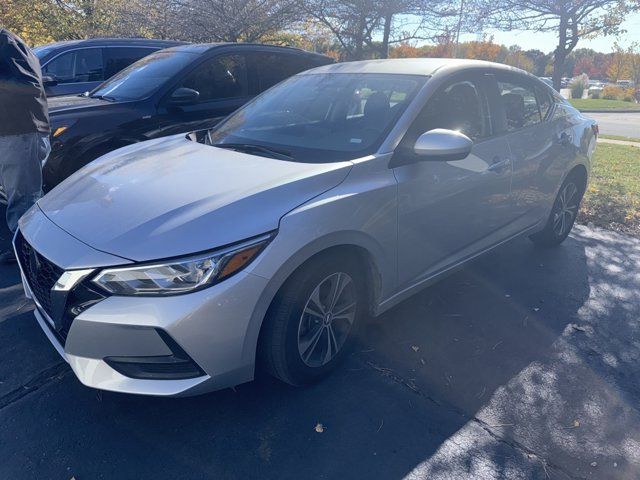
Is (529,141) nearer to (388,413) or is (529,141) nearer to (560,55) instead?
(388,413)

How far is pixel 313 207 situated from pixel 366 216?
1.21 ft

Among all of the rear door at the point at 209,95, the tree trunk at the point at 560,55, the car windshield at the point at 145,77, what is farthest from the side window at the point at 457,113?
the tree trunk at the point at 560,55

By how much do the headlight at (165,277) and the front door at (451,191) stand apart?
3.95 ft

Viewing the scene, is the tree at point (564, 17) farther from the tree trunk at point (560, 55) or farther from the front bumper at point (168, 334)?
the front bumper at point (168, 334)

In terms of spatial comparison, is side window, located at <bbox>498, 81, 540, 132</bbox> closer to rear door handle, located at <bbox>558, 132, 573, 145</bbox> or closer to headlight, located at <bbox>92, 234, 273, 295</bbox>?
rear door handle, located at <bbox>558, 132, 573, 145</bbox>

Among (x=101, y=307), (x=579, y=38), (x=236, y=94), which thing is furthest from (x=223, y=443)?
(x=579, y=38)

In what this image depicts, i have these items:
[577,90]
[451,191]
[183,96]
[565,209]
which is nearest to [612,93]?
[577,90]

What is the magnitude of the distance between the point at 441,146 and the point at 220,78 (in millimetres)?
3656

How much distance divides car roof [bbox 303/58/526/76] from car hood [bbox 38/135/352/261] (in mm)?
1095

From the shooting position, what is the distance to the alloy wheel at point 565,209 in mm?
4641

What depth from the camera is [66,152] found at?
463 cm

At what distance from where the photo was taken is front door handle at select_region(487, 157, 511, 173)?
3.46 metres

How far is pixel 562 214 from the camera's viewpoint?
476 centimetres

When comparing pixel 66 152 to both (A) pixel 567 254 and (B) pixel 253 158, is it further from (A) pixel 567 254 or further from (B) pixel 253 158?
(A) pixel 567 254
